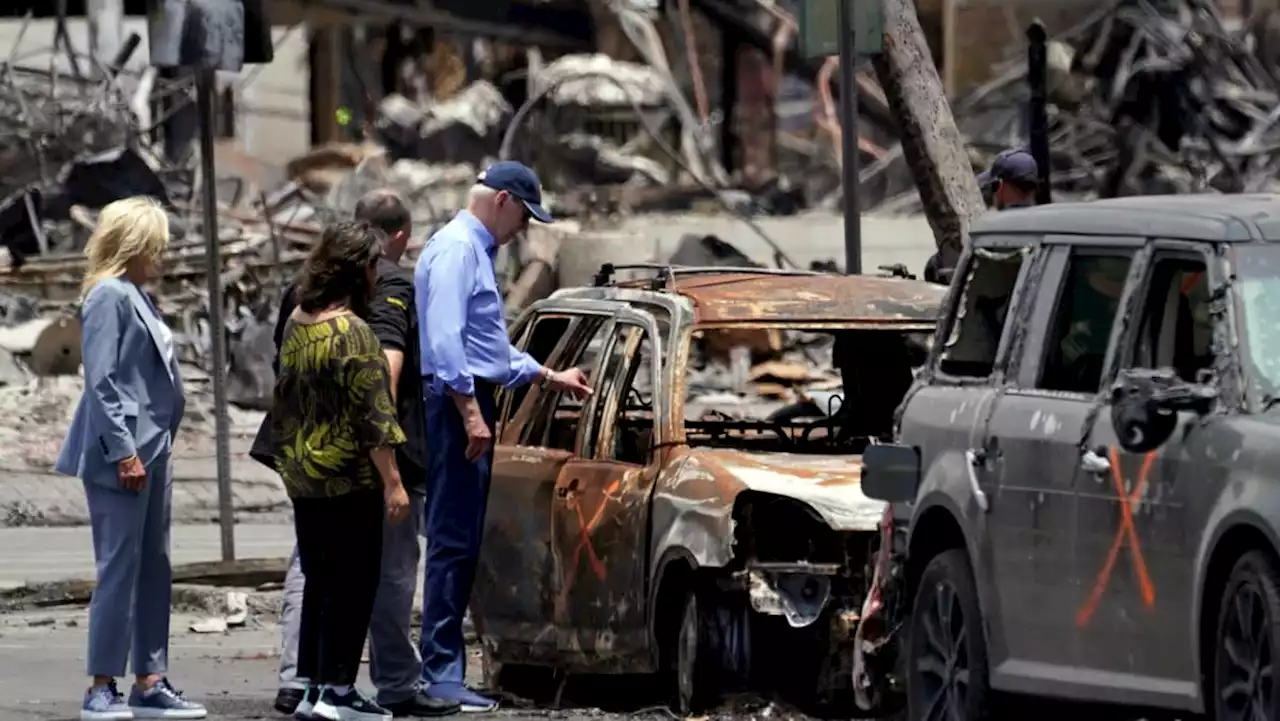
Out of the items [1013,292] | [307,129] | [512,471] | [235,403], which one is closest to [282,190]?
[235,403]

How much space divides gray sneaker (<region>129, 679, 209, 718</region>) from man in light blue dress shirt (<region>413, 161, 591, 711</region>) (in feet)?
3.04

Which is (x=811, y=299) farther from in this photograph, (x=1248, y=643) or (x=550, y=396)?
(x=1248, y=643)

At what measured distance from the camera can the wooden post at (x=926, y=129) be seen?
50.1 feet

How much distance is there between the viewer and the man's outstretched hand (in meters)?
11.0

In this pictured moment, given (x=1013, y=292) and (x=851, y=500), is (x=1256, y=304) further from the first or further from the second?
(x=851, y=500)

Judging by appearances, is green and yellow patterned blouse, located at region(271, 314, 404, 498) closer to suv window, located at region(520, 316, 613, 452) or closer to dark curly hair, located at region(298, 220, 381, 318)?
dark curly hair, located at region(298, 220, 381, 318)

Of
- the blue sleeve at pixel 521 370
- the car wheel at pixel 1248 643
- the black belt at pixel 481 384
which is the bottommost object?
the car wheel at pixel 1248 643

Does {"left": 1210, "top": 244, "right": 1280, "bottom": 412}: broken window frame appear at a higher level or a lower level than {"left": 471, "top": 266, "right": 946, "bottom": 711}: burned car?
A: higher

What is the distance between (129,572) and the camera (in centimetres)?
1024

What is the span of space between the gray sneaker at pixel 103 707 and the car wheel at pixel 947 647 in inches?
106

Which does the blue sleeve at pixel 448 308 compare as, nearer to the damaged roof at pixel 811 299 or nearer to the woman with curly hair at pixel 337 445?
the woman with curly hair at pixel 337 445

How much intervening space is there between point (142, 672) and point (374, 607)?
33.0 inches

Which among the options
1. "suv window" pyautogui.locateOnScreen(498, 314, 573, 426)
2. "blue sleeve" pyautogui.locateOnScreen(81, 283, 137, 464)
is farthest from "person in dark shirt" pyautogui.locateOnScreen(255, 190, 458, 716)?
"suv window" pyautogui.locateOnScreen(498, 314, 573, 426)

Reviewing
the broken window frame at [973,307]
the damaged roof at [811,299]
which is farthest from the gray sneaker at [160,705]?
the broken window frame at [973,307]
